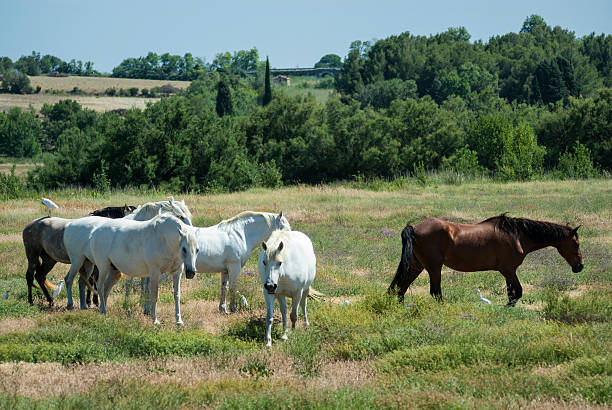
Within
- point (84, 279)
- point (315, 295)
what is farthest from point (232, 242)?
point (84, 279)

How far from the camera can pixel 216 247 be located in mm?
11664

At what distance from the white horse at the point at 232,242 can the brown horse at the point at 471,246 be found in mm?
2478

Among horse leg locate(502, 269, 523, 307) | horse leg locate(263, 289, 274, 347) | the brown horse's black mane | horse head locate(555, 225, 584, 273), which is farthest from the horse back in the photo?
horse head locate(555, 225, 584, 273)

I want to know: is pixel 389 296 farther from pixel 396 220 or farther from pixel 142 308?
pixel 396 220

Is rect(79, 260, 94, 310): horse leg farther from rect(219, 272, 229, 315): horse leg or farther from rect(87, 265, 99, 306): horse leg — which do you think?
Answer: rect(219, 272, 229, 315): horse leg

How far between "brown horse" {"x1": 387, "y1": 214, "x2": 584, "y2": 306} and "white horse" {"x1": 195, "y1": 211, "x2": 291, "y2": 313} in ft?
8.13

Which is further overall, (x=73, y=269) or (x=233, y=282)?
(x=233, y=282)

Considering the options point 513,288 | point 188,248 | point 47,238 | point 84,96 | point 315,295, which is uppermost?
→ point 84,96

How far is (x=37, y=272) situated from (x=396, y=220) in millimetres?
16046

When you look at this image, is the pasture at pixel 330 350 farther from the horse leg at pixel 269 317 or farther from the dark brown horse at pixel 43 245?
the dark brown horse at pixel 43 245

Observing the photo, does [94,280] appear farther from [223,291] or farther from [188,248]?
[188,248]

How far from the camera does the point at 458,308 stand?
11.0m

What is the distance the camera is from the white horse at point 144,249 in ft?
34.3

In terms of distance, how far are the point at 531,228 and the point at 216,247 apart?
20.6ft
